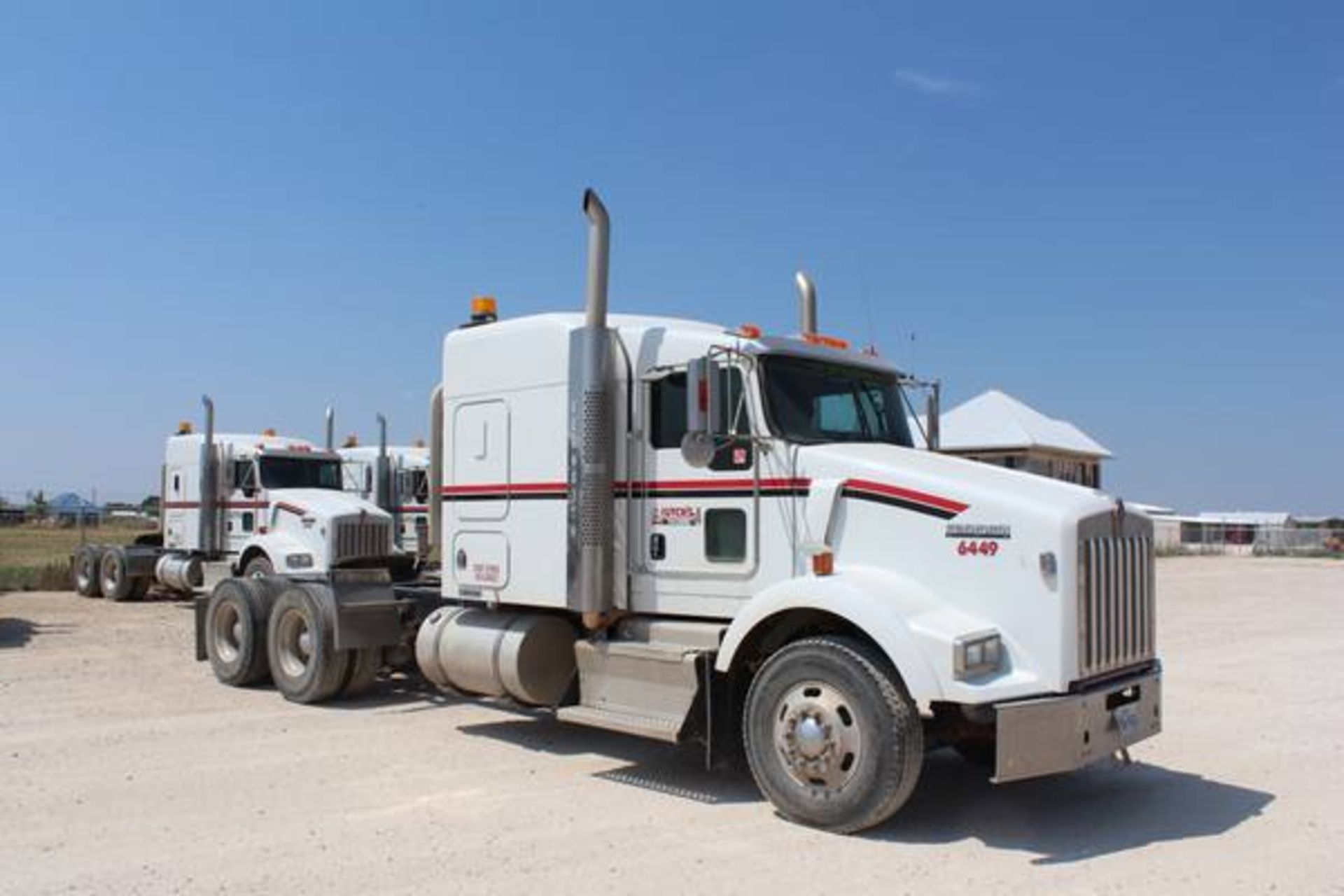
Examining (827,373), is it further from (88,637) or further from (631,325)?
(88,637)

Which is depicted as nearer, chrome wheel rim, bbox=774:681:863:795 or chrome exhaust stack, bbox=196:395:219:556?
chrome wheel rim, bbox=774:681:863:795

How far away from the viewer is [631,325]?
28.3ft

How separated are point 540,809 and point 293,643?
510cm

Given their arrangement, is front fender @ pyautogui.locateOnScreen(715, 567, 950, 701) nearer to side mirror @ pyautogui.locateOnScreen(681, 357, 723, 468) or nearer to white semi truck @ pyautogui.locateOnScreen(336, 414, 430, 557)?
side mirror @ pyautogui.locateOnScreen(681, 357, 723, 468)

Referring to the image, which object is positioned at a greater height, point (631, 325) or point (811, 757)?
point (631, 325)

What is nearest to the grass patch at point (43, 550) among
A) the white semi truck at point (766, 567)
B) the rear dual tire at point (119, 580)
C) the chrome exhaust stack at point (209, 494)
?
the rear dual tire at point (119, 580)

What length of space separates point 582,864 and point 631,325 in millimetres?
4020

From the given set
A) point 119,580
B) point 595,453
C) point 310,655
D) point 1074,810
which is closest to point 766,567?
point 595,453

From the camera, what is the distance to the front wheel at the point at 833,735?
21.0 feet

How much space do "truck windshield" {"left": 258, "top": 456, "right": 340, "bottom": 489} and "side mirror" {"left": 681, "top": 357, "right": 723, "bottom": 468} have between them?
536 inches

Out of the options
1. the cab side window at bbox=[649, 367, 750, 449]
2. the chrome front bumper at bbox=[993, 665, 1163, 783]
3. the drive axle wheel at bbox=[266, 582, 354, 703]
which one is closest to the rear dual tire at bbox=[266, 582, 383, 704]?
the drive axle wheel at bbox=[266, 582, 354, 703]

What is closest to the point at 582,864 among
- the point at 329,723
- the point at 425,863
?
the point at 425,863

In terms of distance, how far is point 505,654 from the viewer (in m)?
8.79

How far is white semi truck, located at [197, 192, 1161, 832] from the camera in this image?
6449mm
